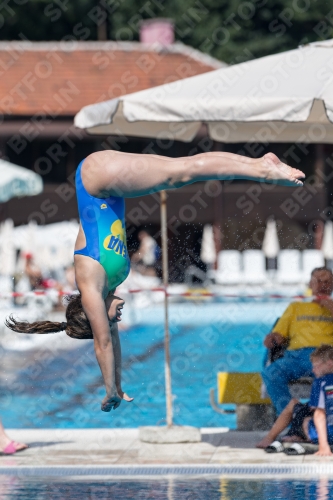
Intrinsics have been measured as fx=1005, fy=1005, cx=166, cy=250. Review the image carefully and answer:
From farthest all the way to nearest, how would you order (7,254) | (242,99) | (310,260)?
(310,260) < (7,254) < (242,99)

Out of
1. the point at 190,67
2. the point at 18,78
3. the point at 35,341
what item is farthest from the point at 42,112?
the point at 35,341

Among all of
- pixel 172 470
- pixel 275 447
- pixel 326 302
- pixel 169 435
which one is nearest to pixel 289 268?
pixel 326 302

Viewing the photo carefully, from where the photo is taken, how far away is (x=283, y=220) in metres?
28.4

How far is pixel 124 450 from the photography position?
25.7 feet

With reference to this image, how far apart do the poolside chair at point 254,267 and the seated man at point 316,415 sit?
13239mm

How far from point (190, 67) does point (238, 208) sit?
4.67 m

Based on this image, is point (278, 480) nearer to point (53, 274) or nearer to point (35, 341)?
point (35, 341)

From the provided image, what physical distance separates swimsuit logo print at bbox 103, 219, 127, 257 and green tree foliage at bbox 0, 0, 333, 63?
31623 mm

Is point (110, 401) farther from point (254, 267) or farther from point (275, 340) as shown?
point (254, 267)

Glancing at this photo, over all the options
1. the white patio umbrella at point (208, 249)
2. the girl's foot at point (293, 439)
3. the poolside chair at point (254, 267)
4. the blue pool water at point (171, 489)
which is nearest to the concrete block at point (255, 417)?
the girl's foot at point (293, 439)

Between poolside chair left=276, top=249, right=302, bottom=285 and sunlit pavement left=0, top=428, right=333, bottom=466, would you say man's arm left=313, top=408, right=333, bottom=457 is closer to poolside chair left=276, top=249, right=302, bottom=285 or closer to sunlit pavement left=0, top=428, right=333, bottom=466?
sunlit pavement left=0, top=428, right=333, bottom=466

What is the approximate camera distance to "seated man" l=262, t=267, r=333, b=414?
7742 millimetres

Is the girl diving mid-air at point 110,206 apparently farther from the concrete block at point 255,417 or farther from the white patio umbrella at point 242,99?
the concrete block at point 255,417

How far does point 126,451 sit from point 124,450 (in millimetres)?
50
